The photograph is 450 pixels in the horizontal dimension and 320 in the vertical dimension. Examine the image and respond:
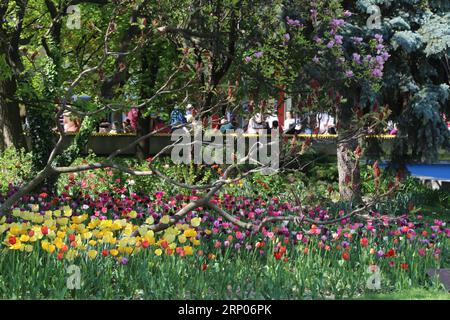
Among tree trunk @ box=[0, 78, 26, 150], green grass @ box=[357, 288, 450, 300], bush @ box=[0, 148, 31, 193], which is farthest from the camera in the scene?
tree trunk @ box=[0, 78, 26, 150]

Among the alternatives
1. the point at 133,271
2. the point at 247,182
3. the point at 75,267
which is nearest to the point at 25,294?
the point at 75,267

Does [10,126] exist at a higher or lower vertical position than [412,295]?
higher

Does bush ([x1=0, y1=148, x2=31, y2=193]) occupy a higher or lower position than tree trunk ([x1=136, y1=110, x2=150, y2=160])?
lower

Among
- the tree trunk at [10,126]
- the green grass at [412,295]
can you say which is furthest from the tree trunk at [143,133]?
the green grass at [412,295]

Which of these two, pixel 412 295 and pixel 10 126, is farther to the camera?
pixel 10 126

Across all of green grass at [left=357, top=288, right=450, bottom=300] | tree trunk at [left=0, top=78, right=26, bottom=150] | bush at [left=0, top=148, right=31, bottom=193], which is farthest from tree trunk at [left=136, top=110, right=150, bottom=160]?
green grass at [left=357, top=288, right=450, bottom=300]

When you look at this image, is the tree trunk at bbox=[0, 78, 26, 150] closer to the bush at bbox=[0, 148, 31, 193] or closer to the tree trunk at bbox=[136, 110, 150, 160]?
the bush at bbox=[0, 148, 31, 193]

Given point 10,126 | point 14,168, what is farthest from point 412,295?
point 10,126

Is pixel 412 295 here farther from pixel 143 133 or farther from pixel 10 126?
pixel 143 133

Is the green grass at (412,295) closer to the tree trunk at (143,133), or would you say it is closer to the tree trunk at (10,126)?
the tree trunk at (10,126)

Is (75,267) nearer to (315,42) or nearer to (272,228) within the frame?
(272,228)

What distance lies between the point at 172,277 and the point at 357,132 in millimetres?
3288

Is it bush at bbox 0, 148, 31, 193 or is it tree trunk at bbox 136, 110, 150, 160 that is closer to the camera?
bush at bbox 0, 148, 31, 193

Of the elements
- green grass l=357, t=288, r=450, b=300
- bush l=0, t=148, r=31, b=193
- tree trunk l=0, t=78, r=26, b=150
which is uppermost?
tree trunk l=0, t=78, r=26, b=150
